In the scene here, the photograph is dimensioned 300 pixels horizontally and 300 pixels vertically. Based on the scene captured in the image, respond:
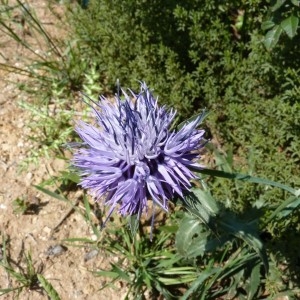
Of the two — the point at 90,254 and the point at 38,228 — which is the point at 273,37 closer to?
the point at 90,254

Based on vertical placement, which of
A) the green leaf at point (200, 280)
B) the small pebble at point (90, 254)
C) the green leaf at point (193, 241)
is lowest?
the green leaf at point (200, 280)

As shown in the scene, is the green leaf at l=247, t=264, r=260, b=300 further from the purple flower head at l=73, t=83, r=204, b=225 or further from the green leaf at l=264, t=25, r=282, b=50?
the green leaf at l=264, t=25, r=282, b=50

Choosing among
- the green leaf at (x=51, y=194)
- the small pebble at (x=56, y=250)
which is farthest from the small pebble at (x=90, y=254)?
the green leaf at (x=51, y=194)

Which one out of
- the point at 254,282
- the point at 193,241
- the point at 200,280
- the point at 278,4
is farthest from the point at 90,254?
the point at 278,4

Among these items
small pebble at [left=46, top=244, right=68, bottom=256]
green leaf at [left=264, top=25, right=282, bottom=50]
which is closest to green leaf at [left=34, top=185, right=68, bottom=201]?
small pebble at [left=46, top=244, right=68, bottom=256]

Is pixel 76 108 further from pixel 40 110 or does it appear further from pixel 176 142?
pixel 176 142

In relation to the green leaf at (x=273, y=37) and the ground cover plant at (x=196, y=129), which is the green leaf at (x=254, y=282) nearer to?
the ground cover plant at (x=196, y=129)

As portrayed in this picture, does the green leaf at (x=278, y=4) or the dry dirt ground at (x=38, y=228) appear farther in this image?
the dry dirt ground at (x=38, y=228)

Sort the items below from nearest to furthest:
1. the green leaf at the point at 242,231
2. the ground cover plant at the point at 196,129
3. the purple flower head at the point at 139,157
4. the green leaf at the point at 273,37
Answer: the purple flower head at the point at 139,157
the green leaf at the point at 242,231
the ground cover plant at the point at 196,129
the green leaf at the point at 273,37
